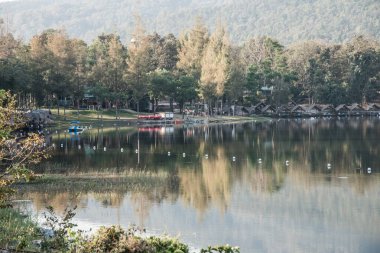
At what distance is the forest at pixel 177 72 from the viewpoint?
104 metres

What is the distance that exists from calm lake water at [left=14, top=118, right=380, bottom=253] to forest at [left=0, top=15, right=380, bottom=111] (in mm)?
37422

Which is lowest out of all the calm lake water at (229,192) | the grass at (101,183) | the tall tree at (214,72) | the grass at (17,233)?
the calm lake water at (229,192)

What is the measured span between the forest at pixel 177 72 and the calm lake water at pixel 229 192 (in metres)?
37.4

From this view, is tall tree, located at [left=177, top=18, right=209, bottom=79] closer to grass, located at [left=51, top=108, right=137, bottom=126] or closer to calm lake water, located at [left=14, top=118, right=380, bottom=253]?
grass, located at [left=51, top=108, right=137, bottom=126]

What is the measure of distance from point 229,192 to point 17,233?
20248 millimetres

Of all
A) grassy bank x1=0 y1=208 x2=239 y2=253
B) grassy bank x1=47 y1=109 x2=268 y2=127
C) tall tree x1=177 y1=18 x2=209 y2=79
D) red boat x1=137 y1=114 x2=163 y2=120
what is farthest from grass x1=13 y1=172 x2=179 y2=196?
tall tree x1=177 y1=18 x2=209 y2=79

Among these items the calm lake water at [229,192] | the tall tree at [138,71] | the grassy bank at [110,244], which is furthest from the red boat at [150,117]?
the grassy bank at [110,244]

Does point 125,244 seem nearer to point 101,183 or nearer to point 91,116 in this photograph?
point 101,183

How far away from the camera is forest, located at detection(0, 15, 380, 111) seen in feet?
341

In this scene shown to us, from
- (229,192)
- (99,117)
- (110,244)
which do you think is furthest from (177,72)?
(110,244)

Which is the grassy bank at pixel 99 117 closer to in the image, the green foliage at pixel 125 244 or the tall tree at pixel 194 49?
the tall tree at pixel 194 49

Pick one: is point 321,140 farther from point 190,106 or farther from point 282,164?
point 190,106

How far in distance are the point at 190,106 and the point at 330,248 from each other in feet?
376

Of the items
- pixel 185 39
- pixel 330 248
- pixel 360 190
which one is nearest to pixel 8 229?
pixel 330 248
